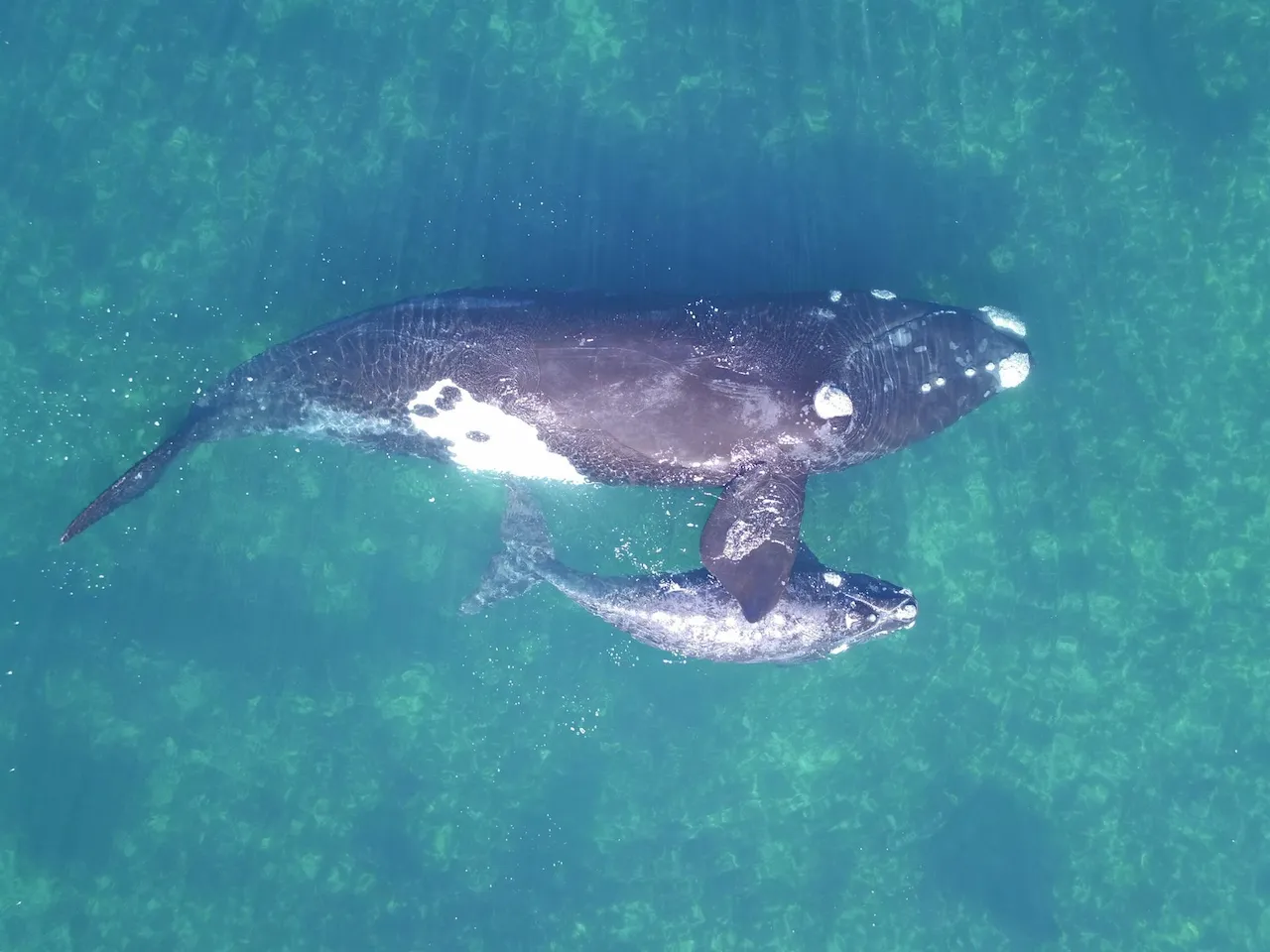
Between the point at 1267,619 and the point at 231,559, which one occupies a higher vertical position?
the point at 1267,619

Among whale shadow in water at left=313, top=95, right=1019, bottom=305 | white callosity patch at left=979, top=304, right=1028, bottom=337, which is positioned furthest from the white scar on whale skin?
white callosity patch at left=979, top=304, right=1028, bottom=337

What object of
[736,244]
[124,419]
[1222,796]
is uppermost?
[736,244]

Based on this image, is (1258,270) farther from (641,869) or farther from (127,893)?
(127,893)

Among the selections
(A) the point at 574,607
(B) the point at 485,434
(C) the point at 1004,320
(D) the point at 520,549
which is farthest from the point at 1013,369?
(D) the point at 520,549

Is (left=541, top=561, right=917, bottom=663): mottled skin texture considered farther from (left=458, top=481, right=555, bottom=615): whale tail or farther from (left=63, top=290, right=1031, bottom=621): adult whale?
(left=63, top=290, right=1031, bottom=621): adult whale

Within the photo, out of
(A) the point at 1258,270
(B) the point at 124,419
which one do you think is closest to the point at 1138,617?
(A) the point at 1258,270

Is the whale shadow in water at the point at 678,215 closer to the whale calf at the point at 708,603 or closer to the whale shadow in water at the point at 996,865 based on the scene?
the whale calf at the point at 708,603
